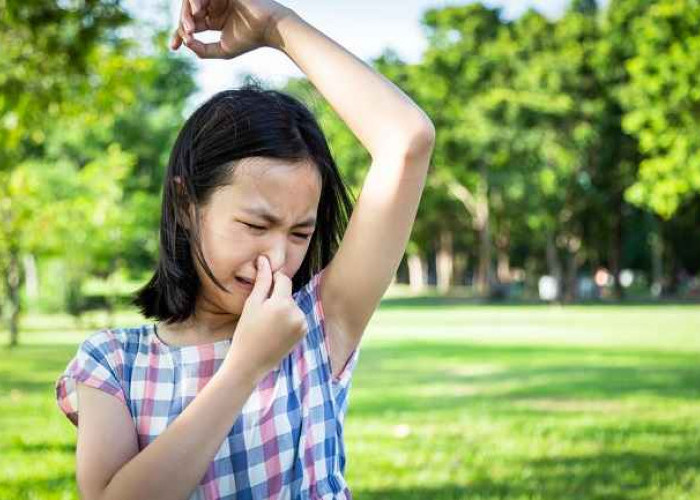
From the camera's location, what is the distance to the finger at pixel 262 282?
179 centimetres

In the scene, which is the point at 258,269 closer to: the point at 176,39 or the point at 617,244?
the point at 176,39

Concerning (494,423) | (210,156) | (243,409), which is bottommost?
(494,423)

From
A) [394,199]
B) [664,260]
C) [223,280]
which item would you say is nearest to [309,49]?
[394,199]

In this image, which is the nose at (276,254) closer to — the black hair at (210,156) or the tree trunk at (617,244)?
the black hair at (210,156)

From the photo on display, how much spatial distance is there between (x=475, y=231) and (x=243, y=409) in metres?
56.8

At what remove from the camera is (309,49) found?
207 cm

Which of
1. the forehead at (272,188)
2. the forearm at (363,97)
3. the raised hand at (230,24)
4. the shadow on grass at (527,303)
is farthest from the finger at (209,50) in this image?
the shadow on grass at (527,303)

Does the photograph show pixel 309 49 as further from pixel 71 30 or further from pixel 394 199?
pixel 71 30

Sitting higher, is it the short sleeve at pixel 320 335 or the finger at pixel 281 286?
the finger at pixel 281 286

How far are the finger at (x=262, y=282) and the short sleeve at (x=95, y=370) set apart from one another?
317mm

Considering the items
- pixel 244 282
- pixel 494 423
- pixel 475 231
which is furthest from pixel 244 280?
pixel 475 231

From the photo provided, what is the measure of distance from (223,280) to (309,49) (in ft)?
1.69

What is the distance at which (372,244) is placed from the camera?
82.7 inches

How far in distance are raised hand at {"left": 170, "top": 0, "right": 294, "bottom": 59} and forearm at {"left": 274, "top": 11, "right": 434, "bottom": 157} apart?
0.11 meters
